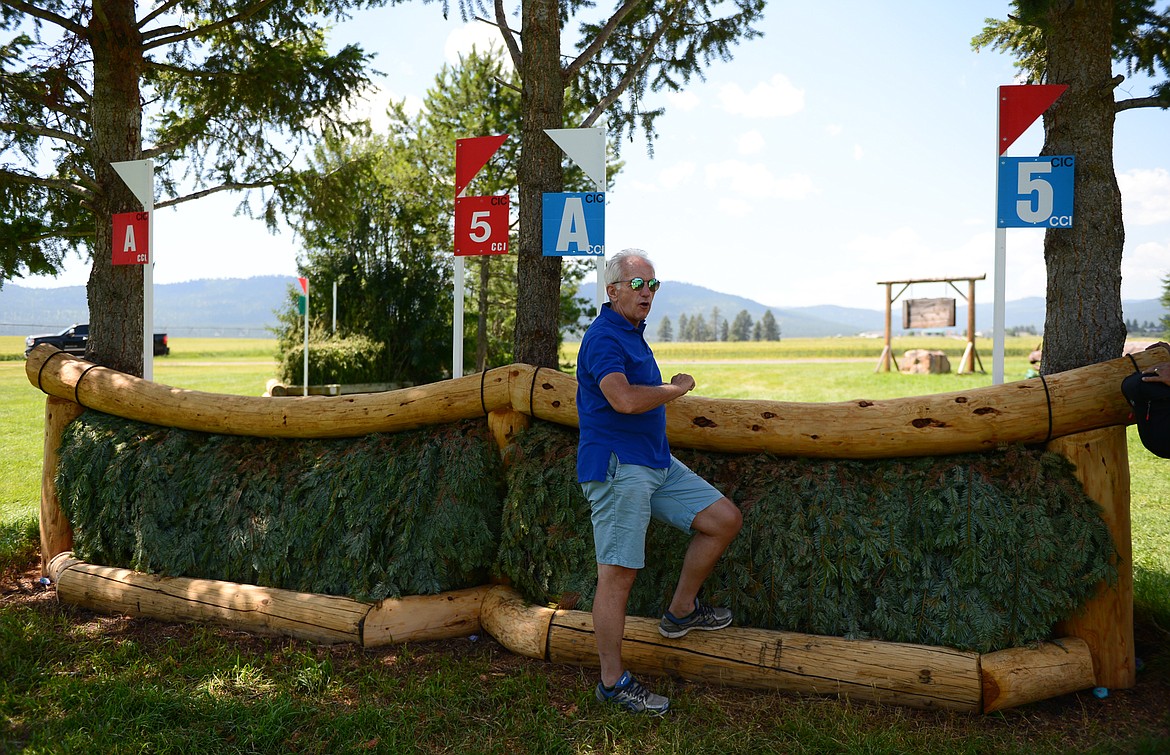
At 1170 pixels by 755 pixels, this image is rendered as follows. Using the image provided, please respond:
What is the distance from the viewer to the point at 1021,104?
4.30 m

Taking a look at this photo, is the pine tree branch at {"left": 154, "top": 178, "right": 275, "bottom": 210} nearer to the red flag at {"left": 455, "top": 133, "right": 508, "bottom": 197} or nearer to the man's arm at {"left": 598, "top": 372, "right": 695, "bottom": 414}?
the red flag at {"left": 455, "top": 133, "right": 508, "bottom": 197}

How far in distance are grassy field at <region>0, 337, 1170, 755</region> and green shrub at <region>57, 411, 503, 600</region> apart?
414mm

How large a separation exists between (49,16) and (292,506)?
4599 mm

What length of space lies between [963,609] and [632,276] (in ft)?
6.75

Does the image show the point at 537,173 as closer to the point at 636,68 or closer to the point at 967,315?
the point at 636,68

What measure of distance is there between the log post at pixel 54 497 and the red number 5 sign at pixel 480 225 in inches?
114

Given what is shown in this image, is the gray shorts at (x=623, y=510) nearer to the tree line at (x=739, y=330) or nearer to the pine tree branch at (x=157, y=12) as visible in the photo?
the pine tree branch at (x=157, y=12)

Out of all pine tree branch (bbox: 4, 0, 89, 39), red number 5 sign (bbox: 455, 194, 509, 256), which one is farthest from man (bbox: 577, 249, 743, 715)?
pine tree branch (bbox: 4, 0, 89, 39)

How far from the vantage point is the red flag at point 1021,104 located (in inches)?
167

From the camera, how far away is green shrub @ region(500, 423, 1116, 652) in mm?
3525

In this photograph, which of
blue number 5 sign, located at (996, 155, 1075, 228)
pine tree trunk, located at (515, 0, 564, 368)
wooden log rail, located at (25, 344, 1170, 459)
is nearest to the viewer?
wooden log rail, located at (25, 344, 1170, 459)

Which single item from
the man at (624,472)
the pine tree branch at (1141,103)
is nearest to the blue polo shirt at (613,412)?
the man at (624,472)

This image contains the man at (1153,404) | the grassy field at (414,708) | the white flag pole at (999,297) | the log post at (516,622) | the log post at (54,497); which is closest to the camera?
the grassy field at (414,708)

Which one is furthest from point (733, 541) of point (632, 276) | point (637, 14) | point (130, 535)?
point (637, 14)
